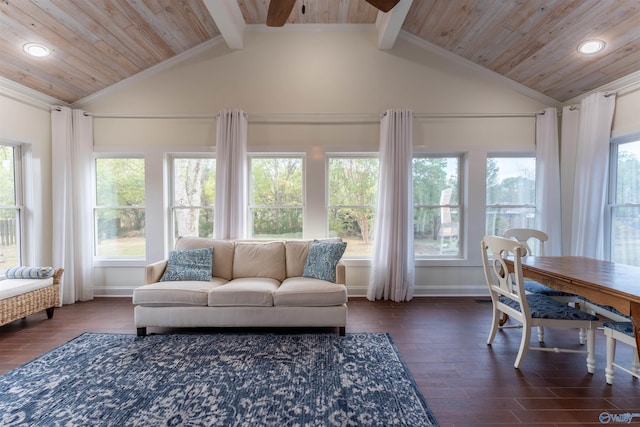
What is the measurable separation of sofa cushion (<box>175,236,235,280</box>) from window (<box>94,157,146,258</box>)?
116 cm

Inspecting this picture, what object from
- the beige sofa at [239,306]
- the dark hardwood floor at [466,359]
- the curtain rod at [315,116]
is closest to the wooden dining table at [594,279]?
the dark hardwood floor at [466,359]

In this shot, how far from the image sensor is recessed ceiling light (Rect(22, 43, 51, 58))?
2.98 meters

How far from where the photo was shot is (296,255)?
345 cm

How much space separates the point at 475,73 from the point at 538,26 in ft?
3.22

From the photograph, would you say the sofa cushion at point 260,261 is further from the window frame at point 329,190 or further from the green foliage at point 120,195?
the green foliage at point 120,195

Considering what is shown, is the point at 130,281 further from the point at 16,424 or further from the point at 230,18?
the point at 230,18

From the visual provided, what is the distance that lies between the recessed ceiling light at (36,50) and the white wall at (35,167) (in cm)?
71

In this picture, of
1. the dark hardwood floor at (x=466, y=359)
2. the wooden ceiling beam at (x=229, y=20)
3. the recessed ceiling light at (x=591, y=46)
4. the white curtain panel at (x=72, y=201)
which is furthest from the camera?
the white curtain panel at (x=72, y=201)

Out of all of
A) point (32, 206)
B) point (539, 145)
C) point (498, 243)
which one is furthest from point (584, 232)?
point (32, 206)

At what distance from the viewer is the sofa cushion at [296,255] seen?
3393mm

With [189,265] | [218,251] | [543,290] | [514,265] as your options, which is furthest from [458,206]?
[189,265]

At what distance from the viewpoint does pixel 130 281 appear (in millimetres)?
4113

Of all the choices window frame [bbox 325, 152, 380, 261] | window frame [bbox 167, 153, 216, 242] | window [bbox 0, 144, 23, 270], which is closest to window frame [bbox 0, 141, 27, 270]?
window [bbox 0, 144, 23, 270]

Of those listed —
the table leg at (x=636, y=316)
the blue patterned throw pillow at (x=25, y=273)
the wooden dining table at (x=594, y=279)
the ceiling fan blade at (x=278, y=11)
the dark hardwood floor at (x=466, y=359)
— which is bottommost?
the dark hardwood floor at (x=466, y=359)
